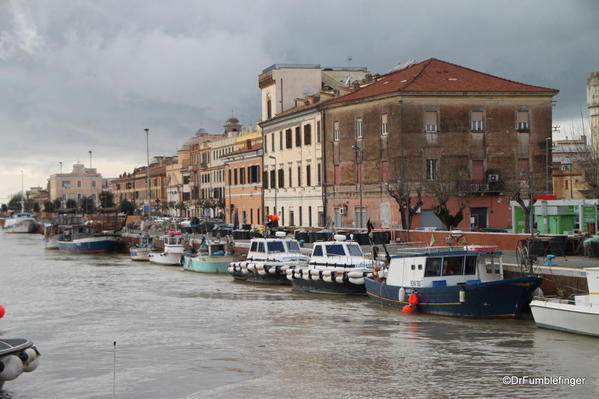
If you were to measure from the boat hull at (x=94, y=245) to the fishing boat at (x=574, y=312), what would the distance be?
7434 centimetres

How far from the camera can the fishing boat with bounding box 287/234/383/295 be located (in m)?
42.0

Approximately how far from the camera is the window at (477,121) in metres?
61.6

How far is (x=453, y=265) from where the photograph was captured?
112 feet

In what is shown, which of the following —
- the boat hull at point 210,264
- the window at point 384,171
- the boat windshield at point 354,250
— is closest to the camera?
the boat windshield at point 354,250

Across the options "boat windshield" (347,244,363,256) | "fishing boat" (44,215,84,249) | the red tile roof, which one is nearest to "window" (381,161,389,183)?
the red tile roof

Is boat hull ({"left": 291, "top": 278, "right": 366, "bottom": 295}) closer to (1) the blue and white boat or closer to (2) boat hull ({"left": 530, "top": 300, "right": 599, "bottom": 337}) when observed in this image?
(2) boat hull ({"left": 530, "top": 300, "right": 599, "bottom": 337})

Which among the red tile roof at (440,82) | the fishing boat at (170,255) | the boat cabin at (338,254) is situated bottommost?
the fishing boat at (170,255)

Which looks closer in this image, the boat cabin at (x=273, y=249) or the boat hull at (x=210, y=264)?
the boat cabin at (x=273, y=249)

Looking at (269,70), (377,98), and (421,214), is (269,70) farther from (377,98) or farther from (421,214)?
(421,214)

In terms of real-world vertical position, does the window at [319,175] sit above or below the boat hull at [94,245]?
above

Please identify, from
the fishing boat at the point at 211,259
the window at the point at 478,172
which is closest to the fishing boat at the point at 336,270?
the fishing boat at the point at 211,259

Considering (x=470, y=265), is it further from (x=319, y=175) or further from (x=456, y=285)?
(x=319, y=175)

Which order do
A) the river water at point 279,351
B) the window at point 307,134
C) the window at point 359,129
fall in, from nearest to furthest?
the river water at point 279,351 < the window at point 359,129 < the window at point 307,134

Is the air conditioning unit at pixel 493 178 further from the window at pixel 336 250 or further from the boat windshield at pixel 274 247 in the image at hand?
the window at pixel 336 250
